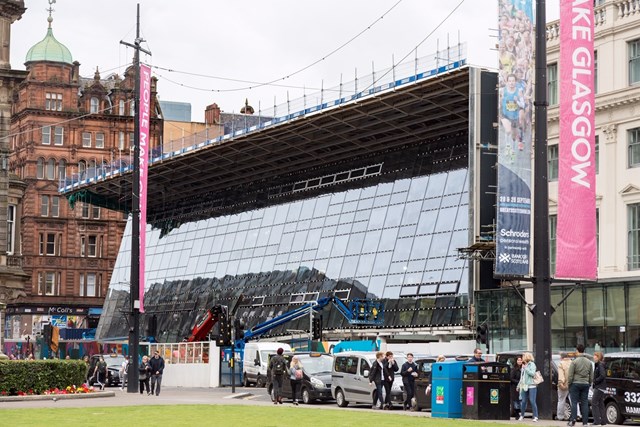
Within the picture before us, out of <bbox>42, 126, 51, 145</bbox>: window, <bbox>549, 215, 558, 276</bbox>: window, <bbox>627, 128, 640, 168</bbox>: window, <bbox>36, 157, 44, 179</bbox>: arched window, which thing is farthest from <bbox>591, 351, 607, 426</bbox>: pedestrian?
<bbox>42, 126, 51, 145</bbox>: window

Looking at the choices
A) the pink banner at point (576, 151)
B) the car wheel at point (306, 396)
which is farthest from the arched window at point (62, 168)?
the pink banner at point (576, 151)

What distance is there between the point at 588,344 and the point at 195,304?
42.2 m

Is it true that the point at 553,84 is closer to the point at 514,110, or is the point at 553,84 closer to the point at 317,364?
the point at 514,110

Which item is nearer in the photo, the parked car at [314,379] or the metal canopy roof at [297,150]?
the parked car at [314,379]

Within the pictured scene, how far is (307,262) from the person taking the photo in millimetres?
77125

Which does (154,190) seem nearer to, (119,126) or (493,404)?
(119,126)

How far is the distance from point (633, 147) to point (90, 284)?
77.0 meters

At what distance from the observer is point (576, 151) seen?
29719 millimetres

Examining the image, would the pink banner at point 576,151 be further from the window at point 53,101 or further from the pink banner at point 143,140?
the window at point 53,101

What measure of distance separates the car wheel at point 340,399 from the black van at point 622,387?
1122 centimetres

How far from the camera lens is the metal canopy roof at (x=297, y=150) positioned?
66.2 m

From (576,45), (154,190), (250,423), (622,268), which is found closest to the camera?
(250,423)

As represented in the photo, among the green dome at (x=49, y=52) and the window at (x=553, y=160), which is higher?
the green dome at (x=49, y=52)

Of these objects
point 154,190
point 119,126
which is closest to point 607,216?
point 154,190
